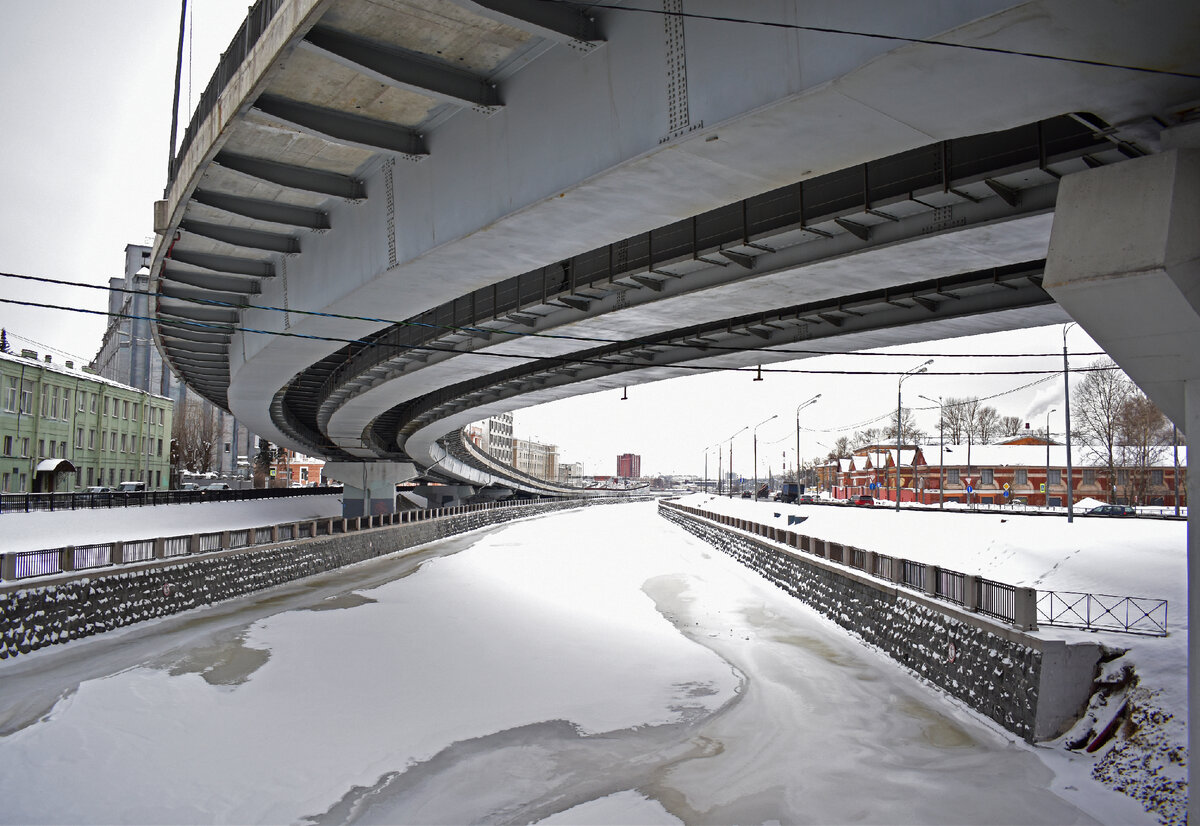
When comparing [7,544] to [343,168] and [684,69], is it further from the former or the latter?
[684,69]

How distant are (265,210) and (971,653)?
16.3m

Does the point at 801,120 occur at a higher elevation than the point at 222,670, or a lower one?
higher

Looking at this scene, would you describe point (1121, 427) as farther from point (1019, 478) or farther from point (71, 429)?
point (71, 429)

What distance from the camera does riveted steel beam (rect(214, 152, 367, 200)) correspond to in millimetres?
12547

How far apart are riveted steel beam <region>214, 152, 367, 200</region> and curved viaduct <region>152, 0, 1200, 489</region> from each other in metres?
0.05

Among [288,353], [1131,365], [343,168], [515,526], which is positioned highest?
[343,168]

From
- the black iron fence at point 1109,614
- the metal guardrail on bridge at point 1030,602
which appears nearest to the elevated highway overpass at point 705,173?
the metal guardrail on bridge at point 1030,602

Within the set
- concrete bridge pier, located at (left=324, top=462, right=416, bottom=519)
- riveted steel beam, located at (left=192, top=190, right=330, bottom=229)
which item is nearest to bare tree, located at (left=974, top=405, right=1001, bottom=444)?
concrete bridge pier, located at (left=324, top=462, right=416, bottom=519)

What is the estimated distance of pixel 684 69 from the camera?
8.44 meters

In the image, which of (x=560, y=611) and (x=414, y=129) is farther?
(x=560, y=611)

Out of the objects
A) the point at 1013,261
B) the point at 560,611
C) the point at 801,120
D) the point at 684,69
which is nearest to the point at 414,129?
the point at 684,69

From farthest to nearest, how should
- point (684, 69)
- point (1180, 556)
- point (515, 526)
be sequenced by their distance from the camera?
point (515, 526) → point (1180, 556) → point (684, 69)

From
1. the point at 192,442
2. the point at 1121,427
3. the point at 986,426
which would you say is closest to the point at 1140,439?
the point at 1121,427

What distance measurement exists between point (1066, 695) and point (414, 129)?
1393 centimetres
